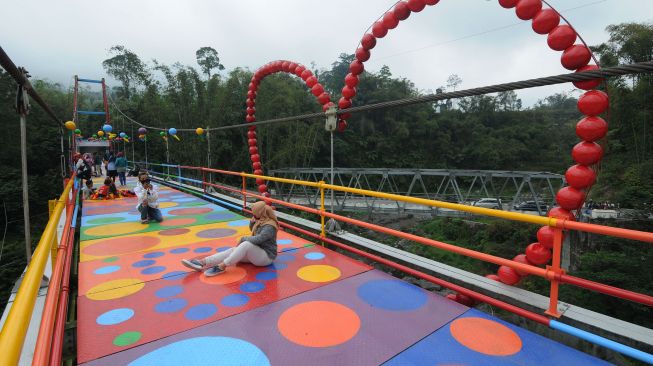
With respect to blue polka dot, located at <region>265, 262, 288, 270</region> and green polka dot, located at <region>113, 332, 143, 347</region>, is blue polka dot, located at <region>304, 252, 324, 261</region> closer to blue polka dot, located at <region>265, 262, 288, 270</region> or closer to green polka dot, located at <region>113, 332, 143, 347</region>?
A: blue polka dot, located at <region>265, 262, 288, 270</region>

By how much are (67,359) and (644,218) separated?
79.9ft

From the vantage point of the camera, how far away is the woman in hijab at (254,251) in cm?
369

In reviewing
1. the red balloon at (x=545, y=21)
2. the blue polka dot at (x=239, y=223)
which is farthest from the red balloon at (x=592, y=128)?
the blue polka dot at (x=239, y=223)

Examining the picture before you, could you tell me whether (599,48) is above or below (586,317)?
above

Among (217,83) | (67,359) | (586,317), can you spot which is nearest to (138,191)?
(67,359)

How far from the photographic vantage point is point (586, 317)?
94.7 inches

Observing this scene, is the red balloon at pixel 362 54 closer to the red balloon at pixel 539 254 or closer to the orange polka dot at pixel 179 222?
the red balloon at pixel 539 254

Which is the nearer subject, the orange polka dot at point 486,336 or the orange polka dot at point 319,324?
the orange polka dot at point 486,336

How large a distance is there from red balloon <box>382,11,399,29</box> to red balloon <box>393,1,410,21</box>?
5 cm

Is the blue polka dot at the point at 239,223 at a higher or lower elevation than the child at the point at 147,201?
lower

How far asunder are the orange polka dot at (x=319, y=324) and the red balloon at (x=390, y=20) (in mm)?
3752

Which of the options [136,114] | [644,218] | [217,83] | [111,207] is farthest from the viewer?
[136,114]

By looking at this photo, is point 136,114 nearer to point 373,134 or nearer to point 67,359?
point 373,134

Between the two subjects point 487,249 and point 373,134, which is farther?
point 373,134
